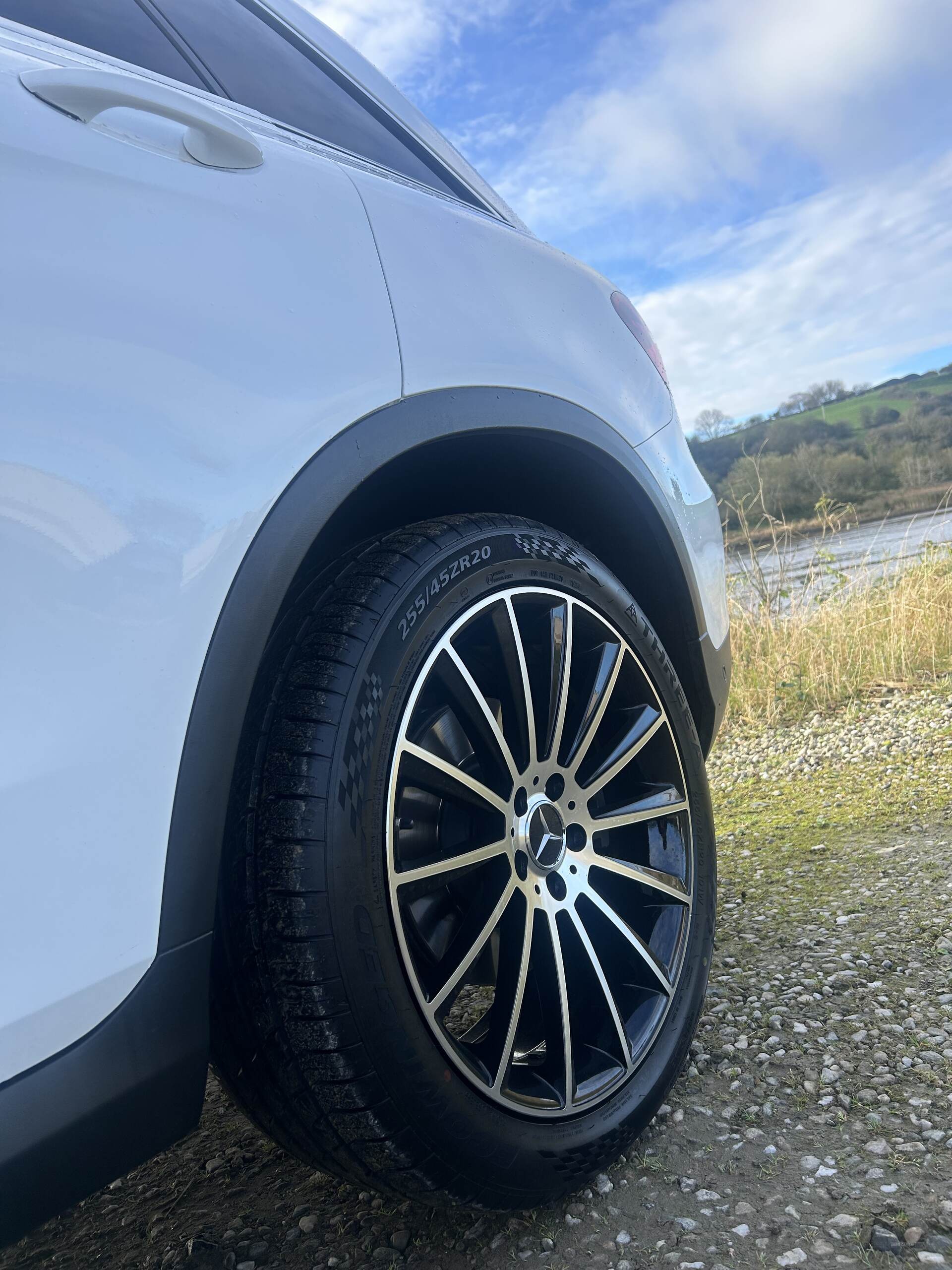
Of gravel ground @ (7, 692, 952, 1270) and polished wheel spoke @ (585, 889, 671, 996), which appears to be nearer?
gravel ground @ (7, 692, 952, 1270)

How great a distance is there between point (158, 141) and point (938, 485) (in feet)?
29.3

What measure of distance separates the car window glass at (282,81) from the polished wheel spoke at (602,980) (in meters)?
1.46

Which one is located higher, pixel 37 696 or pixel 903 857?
pixel 37 696

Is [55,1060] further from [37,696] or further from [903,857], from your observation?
[903,857]

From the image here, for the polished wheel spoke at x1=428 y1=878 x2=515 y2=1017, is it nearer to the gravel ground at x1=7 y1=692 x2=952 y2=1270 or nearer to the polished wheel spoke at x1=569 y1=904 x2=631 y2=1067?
the polished wheel spoke at x1=569 y1=904 x2=631 y2=1067

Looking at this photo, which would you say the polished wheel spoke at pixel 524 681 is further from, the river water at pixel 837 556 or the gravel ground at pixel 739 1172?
the river water at pixel 837 556

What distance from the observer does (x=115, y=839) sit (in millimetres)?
1001

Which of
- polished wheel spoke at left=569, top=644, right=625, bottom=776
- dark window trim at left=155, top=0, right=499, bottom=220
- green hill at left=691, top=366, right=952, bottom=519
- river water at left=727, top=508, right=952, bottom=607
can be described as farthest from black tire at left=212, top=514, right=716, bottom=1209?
river water at left=727, top=508, right=952, bottom=607

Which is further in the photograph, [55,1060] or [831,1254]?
[831,1254]

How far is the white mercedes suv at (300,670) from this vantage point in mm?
968

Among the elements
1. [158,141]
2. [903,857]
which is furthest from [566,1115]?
[903,857]

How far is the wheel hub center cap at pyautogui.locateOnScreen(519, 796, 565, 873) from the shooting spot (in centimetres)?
146

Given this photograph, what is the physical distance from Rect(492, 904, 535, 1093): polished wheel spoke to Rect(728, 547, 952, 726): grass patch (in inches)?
160

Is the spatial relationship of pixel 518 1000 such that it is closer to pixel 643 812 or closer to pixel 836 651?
pixel 643 812
